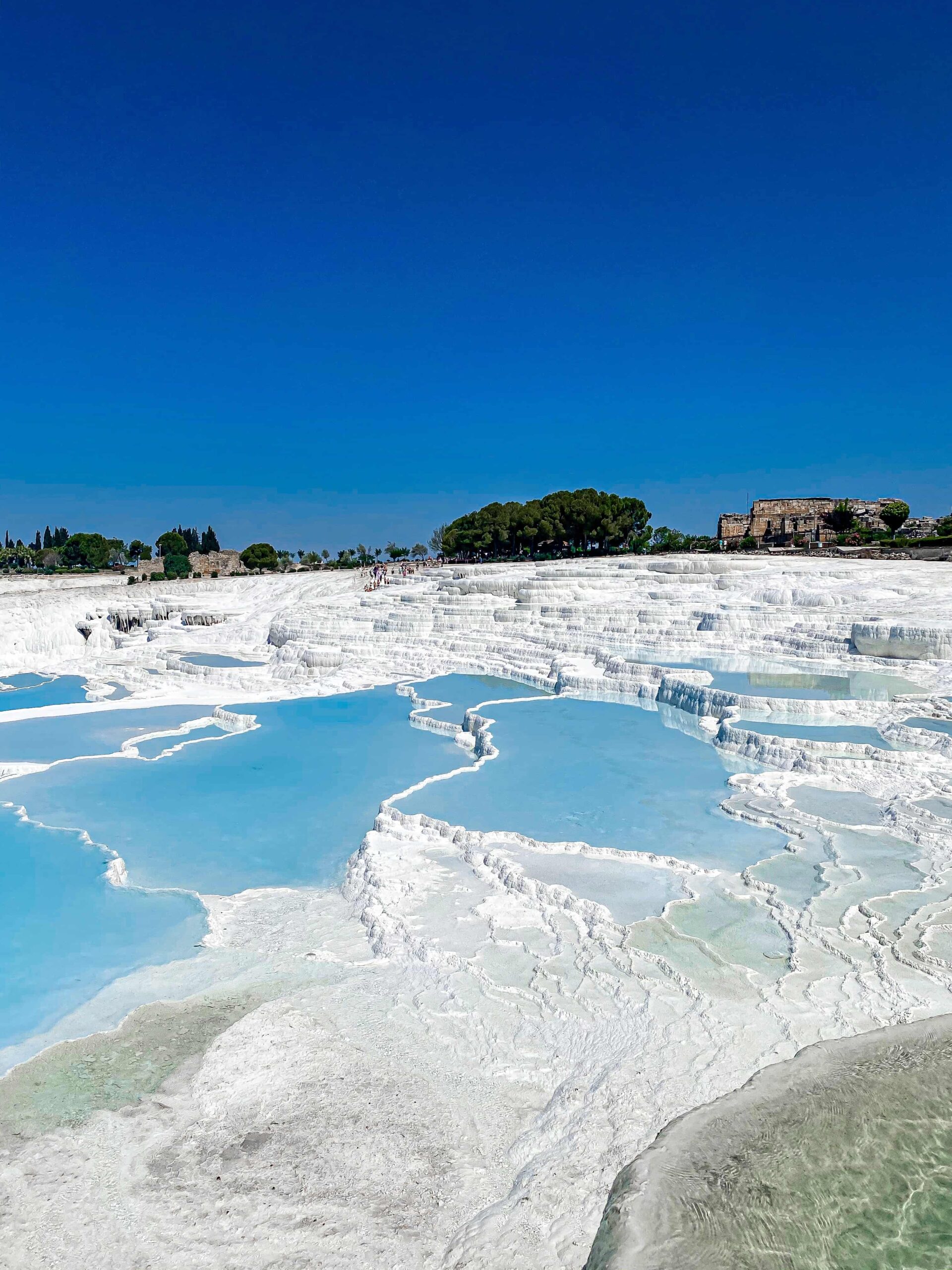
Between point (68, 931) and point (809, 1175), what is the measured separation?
5558 mm

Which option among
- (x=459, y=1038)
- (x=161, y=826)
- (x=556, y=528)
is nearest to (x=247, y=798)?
(x=161, y=826)

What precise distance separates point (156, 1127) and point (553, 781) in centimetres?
626

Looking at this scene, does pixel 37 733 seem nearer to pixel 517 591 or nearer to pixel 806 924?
pixel 806 924

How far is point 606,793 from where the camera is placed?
9352mm

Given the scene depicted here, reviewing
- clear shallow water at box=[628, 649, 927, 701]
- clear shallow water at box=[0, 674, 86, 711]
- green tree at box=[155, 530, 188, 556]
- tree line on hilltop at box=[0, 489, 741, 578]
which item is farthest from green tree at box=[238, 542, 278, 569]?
clear shallow water at box=[628, 649, 927, 701]

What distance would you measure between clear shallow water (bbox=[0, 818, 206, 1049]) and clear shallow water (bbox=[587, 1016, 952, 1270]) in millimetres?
3929

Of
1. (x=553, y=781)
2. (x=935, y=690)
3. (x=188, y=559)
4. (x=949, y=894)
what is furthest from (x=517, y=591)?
(x=188, y=559)

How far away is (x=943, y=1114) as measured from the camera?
3.63 metres

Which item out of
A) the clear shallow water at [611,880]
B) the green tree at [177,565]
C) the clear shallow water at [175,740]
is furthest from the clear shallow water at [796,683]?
the green tree at [177,565]

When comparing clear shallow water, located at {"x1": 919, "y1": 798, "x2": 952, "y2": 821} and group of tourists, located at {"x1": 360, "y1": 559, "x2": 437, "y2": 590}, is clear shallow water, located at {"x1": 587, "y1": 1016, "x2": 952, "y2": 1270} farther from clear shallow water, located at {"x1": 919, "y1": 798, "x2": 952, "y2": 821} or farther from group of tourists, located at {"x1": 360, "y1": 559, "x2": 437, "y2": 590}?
group of tourists, located at {"x1": 360, "y1": 559, "x2": 437, "y2": 590}

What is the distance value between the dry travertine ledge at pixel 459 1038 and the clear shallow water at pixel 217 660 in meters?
11.8

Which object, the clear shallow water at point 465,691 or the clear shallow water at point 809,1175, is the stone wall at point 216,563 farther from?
the clear shallow water at point 809,1175

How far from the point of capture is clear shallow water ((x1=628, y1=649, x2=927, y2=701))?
41.5 feet

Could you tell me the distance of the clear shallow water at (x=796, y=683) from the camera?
41.5 ft
